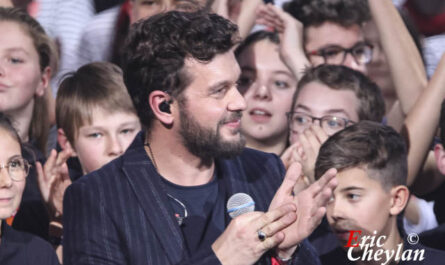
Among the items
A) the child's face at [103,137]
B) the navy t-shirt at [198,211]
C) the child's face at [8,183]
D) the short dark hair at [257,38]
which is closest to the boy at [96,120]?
the child's face at [103,137]

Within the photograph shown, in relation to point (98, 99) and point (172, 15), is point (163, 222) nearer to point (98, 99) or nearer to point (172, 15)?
point (172, 15)

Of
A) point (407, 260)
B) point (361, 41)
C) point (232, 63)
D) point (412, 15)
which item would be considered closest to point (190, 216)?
point (232, 63)

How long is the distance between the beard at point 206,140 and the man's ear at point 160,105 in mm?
55

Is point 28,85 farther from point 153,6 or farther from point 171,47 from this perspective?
point 171,47

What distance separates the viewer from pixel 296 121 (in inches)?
161

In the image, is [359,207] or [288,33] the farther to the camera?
[288,33]

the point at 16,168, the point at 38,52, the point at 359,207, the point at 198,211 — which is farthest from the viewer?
the point at 38,52

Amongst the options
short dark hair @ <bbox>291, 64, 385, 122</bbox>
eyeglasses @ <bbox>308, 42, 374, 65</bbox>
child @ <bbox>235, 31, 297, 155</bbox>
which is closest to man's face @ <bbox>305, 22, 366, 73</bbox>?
eyeglasses @ <bbox>308, 42, 374, 65</bbox>

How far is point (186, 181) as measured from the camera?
10.0ft

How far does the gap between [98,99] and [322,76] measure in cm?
113

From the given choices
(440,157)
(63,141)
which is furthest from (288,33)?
(63,141)

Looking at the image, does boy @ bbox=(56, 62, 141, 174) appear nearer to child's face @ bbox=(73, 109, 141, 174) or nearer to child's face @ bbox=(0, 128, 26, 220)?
child's face @ bbox=(73, 109, 141, 174)

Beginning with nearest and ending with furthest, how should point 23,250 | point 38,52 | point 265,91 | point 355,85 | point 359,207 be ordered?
point 23,250
point 359,207
point 355,85
point 38,52
point 265,91

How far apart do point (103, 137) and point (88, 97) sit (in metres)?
0.23
